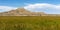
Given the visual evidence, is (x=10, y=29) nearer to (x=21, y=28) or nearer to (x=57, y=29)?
(x=21, y=28)

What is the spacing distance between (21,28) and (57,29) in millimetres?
1751

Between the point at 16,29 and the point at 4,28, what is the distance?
0.56m

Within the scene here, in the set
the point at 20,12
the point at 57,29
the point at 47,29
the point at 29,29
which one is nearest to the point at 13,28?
the point at 29,29

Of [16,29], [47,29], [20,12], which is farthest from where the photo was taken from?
[20,12]

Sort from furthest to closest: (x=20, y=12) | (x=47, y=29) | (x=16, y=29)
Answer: (x=20, y=12)
(x=47, y=29)
(x=16, y=29)

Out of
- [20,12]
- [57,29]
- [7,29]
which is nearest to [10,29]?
[7,29]

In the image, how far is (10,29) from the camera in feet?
24.1

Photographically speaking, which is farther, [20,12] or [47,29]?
Result: [20,12]

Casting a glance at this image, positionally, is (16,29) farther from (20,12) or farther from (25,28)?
(20,12)

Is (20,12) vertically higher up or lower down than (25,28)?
lower down

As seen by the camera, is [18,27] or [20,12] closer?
[18,27]

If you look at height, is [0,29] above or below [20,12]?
above

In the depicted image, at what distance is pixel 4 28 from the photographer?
7.40 m

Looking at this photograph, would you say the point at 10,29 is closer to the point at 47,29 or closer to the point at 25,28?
the point at 25,28
